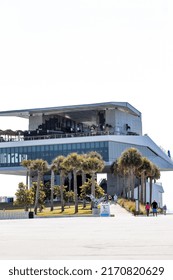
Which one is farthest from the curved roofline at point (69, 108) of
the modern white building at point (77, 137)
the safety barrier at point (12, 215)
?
the safety barrier at point (12, 215)

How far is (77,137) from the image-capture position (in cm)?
10981

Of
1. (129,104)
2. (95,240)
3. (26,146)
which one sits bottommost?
(95,240)

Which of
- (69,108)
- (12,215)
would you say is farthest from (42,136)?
(12,215)

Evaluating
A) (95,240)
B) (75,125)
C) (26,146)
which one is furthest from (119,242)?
(75,125)

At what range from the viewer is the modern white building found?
10931 cm

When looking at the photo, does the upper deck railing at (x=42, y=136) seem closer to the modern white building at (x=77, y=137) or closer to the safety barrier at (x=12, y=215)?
the modern white building at (x=77, y=137)

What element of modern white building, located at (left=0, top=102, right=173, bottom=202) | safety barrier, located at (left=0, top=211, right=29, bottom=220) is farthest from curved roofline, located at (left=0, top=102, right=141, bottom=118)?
safety barrier, located at (left=0, top=211, right=29, bottom=220)

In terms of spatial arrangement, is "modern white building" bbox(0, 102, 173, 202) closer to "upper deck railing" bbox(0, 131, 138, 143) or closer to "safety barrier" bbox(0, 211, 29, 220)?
"upper deck railing" bbox(0, 131, 138, 143)

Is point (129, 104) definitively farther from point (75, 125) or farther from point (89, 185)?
point (89, 185)

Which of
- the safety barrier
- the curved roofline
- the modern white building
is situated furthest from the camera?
the curved roofline

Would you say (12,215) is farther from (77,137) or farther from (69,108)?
(69,108)
